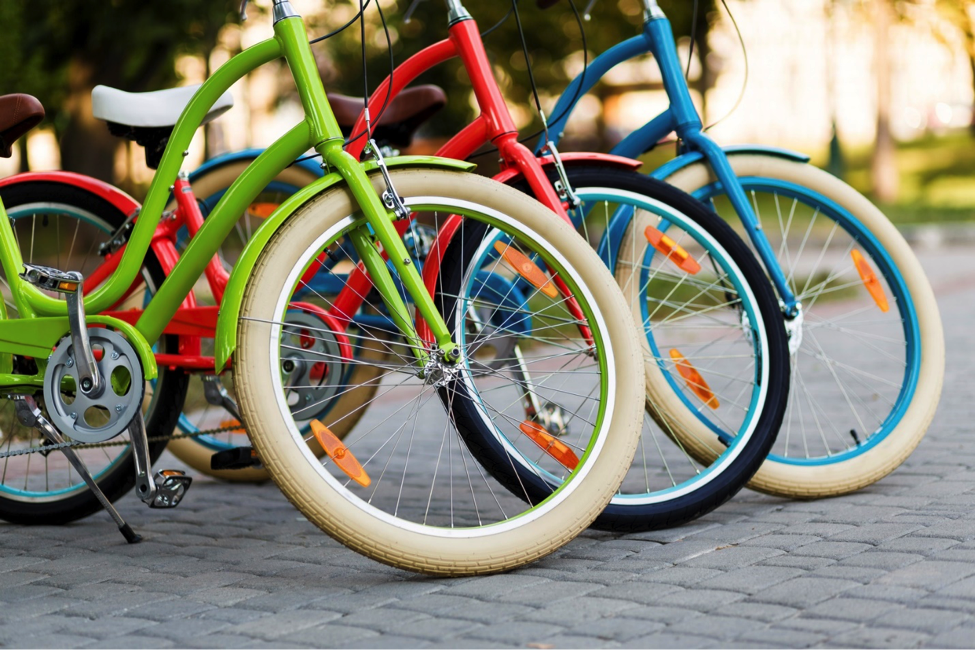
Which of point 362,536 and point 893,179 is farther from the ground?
point 893,179

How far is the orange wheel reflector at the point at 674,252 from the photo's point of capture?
3.54 metres

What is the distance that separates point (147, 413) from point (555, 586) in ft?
4.92

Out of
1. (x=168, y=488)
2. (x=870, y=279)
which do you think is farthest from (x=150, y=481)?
(x=870, y=279)

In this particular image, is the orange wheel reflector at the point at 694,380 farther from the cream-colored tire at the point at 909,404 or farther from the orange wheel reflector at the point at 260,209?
the orange wheel reflector at the point at 260,209

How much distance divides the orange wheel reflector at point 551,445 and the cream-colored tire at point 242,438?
0.97 meters

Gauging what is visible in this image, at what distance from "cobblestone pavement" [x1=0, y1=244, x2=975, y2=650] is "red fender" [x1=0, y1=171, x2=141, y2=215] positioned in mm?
1016

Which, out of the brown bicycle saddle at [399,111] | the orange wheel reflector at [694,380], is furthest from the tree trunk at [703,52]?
the orange wheel reflector at [694,380]

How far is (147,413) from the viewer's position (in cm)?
365

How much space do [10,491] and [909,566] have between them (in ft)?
8.82

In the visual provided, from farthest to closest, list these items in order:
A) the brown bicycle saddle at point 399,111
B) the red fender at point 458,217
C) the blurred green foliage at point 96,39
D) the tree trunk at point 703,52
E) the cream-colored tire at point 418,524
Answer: the tree trunk at point 703,52 < the blurred green foliage at point 96,39 < the brown bicycle saddle at point 399,111 < the red fender at point 458,217 < the cream-colored tire at point 418,524

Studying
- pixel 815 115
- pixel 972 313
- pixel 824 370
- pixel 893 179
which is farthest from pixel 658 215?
pixel 815 115

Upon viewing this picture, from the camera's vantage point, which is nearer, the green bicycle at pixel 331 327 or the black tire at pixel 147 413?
the green bicycle at pixel 331 327

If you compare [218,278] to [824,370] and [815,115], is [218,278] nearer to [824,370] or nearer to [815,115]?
[824,370]

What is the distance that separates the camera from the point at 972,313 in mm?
9016
